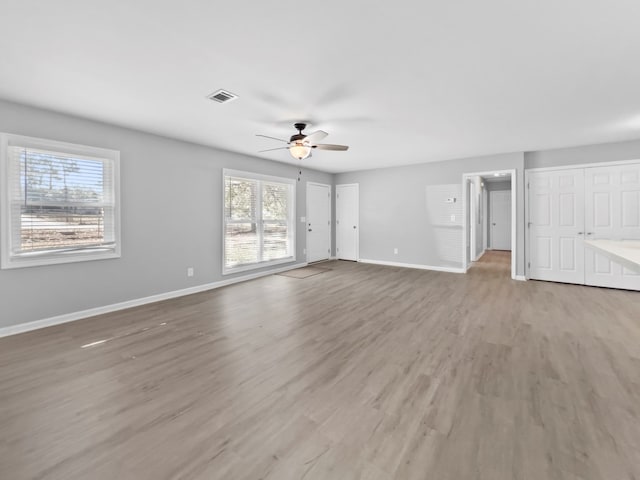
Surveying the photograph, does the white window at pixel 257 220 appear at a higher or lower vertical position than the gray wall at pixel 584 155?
lower

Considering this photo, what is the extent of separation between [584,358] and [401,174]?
17.1ft

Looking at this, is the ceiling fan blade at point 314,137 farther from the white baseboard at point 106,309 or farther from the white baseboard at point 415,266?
the white baseboard at point 415,266

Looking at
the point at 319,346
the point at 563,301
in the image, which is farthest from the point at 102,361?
the point at 563,301

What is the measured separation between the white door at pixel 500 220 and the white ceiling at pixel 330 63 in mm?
6350

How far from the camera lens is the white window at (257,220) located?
541 cm

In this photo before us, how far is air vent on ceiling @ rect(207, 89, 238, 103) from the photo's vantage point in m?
2.87

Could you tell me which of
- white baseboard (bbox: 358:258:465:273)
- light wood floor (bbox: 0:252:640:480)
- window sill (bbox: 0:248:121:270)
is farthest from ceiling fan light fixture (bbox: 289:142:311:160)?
white baseboard (bbox: 358:258:465:273)

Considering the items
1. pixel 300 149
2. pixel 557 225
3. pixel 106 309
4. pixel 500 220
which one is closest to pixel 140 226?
pixel 106 309

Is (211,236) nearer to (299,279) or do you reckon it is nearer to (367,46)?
(299,279)

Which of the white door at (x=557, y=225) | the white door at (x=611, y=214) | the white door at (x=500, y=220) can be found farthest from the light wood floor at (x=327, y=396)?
the white door at (x=500, y=220)

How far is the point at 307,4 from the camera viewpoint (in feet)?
5.64

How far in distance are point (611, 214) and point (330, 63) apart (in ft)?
18.1

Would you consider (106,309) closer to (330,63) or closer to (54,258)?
(54,258)

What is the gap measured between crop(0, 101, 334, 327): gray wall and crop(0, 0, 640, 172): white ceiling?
28 cm
